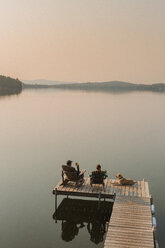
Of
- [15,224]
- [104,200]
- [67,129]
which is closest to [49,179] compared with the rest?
[104,200]

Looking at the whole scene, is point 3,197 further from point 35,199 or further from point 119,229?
point 119,229

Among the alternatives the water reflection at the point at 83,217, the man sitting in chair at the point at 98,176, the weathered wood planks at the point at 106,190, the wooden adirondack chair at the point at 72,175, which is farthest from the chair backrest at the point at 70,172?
the water reflection at the point at 83,217

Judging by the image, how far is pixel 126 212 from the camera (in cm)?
1373

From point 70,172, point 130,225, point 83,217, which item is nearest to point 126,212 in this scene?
point 130,225

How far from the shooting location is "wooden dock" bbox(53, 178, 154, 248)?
1148 centimetres

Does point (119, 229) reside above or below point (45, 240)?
above

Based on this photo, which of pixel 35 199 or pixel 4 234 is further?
pixel 35 199

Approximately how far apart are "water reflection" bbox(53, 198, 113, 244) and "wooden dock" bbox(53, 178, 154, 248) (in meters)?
1.03

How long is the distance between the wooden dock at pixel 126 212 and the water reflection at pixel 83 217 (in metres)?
1.03

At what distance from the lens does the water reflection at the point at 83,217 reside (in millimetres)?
14136

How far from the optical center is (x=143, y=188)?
1633cm

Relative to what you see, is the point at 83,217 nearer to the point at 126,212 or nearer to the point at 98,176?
the point at 98,176

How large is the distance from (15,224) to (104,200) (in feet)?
16.4

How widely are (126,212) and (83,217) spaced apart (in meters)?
2.71
